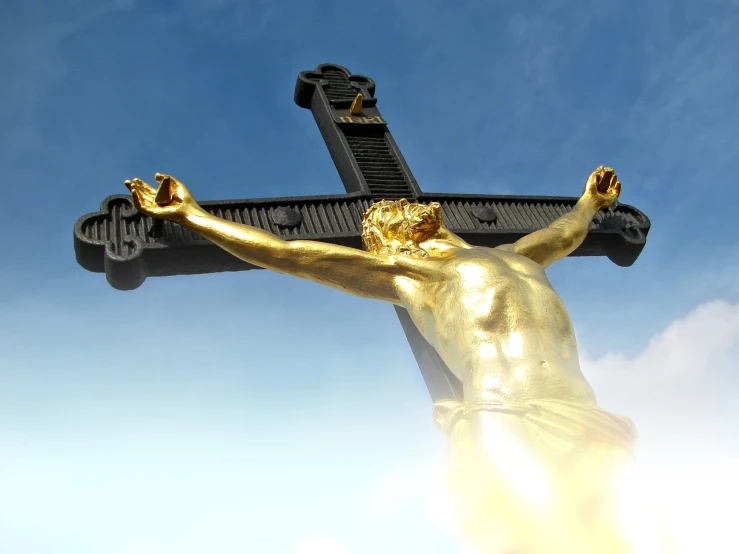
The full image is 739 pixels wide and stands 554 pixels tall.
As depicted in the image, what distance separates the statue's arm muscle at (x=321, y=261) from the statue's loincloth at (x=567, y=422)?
0.97 m

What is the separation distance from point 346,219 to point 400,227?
2.51 ft

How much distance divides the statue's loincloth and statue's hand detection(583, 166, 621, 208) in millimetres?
2027

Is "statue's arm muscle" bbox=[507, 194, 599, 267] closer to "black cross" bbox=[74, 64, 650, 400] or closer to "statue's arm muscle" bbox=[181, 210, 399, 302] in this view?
"black cross" bbox=[74, 64, 650, 400]

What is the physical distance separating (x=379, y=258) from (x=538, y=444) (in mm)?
1312

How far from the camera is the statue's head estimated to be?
3965mm

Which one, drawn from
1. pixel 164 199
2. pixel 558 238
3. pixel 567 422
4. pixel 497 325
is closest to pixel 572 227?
pixel 558 238

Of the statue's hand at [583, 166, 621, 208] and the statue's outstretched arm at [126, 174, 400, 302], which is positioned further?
the statue's hand at [583, 166, 621, 208]

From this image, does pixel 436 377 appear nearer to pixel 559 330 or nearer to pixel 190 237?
pixel 559 330

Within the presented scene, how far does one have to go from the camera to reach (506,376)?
10.2 ft

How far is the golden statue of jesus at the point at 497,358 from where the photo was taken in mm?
2688

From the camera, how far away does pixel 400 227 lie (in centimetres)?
401

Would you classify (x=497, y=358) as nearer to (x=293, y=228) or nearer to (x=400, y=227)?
(x=400, y=227)

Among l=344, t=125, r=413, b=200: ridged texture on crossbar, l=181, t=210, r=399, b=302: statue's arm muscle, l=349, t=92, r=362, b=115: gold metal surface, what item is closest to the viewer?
l=181, t=210, r=399, b=302: statue's arm muscle

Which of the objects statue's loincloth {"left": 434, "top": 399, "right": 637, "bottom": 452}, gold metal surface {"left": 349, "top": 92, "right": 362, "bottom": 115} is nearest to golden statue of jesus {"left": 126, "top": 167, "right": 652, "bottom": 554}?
statue's loincloth {"left": 434, "top": 399, "right": 637, "bottom": 452}
